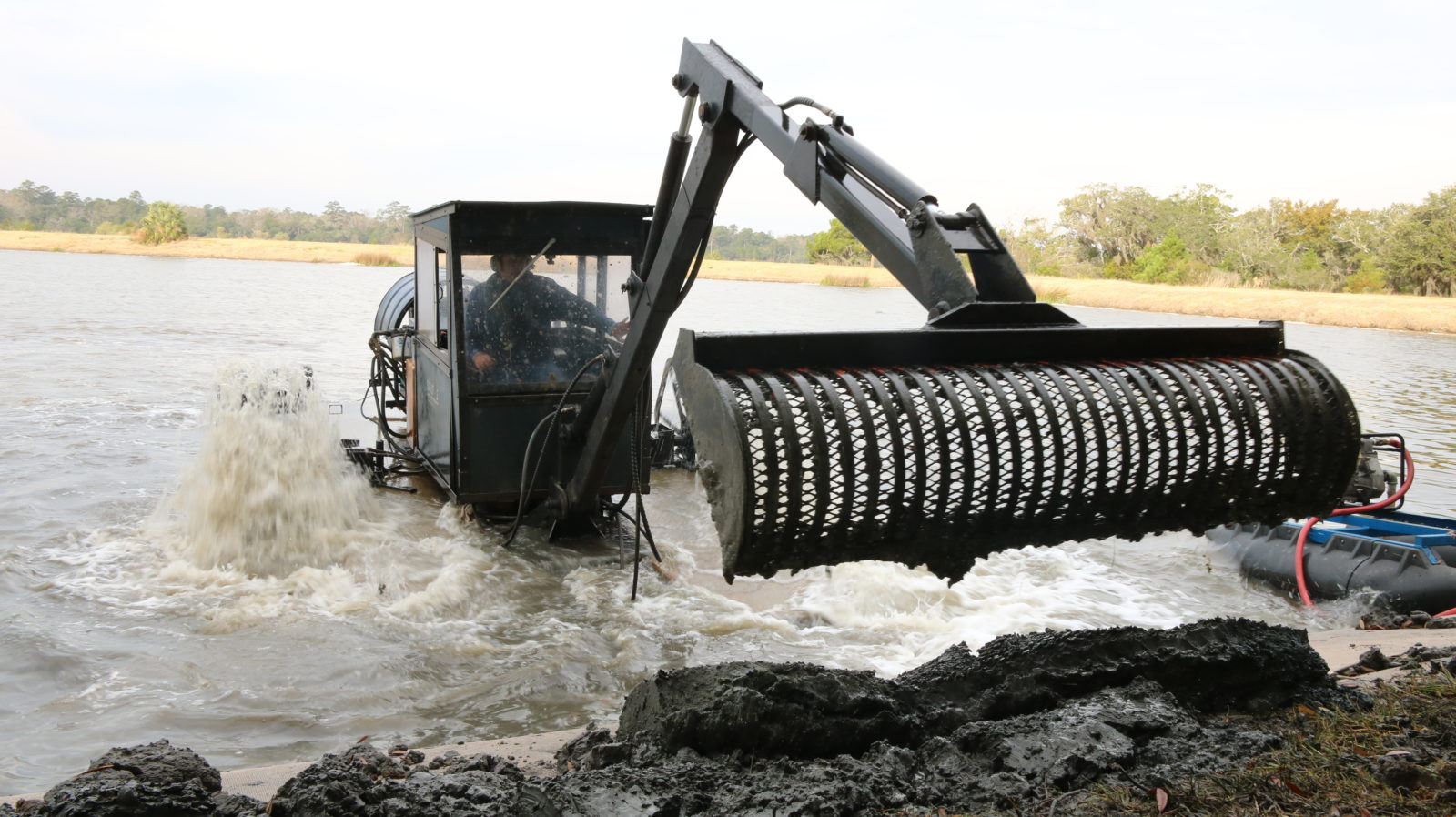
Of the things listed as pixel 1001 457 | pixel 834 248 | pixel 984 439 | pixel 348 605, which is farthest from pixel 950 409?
pixel 834 248

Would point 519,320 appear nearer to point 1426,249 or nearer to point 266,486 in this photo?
point 266,486

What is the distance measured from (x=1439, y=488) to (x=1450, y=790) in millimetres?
9751

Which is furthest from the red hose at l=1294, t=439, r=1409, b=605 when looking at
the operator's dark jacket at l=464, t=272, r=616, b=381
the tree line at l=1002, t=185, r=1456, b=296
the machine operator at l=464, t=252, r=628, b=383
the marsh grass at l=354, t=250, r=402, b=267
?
the marsh grass at l=354, t=250, r=402, b=267

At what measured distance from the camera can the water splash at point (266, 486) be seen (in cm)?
714

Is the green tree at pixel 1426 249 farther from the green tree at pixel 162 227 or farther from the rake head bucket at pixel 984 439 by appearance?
the green tree at pixel 162 227

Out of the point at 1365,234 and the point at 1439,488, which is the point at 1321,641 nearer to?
the point at 1439,488

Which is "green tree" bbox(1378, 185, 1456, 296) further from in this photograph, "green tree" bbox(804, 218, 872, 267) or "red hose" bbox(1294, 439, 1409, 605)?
"red hose" bbox(1294, 439, 1409, 605)

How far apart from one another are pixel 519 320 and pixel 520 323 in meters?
0.02

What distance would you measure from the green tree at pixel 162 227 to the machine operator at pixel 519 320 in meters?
66.7

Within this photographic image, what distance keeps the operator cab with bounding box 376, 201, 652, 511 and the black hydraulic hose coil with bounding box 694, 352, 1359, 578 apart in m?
3.99

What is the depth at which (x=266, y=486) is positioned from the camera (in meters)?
7.52

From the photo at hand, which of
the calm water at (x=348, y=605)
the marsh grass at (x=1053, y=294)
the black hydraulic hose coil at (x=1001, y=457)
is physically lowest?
the calm water at (x=348, y=605)

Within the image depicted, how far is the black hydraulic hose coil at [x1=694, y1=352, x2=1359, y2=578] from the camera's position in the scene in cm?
285

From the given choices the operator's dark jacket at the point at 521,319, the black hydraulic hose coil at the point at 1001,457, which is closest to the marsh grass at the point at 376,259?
the operator's dark jacket at the point at 521,319
